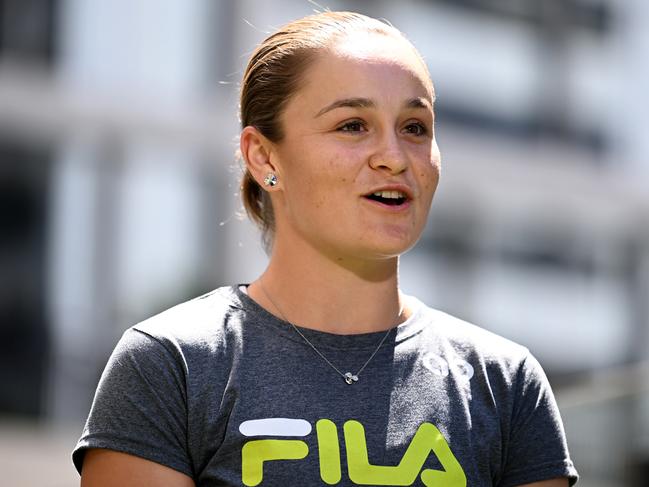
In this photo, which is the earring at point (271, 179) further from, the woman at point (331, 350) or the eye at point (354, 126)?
the eye at point (354, 126)

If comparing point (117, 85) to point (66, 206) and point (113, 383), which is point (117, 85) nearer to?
point (66, 206)

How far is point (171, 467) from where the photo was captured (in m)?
2.19

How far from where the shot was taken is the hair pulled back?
2424mm

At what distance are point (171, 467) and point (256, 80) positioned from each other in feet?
2.49

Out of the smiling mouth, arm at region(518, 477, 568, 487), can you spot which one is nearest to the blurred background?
the smiling mouth

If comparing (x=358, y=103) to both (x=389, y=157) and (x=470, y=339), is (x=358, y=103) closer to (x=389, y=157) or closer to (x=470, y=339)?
(x=389, y=157)

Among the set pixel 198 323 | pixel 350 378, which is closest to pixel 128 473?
pixel 198 323

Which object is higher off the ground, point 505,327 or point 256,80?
point 256,80

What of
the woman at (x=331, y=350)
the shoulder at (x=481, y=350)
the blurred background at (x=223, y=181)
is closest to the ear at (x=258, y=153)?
the woman at (x=331, y=350)

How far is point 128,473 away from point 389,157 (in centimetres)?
69

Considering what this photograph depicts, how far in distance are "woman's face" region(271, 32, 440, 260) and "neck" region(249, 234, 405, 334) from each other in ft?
0.11

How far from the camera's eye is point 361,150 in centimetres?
233

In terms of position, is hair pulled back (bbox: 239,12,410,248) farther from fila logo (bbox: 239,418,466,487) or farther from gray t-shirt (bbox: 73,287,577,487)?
fila logo (bbox: 239,418,466,487)

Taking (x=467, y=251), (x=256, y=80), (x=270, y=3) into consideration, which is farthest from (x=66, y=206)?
(x=256, y=80)
